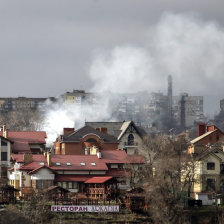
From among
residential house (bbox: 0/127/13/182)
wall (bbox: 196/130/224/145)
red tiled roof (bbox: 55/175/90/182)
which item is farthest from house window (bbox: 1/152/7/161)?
wall (bbox: 196/130/224/145)

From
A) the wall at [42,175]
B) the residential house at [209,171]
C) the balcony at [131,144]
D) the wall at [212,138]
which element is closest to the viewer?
the wall at [42,175]

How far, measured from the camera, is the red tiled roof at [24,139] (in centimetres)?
12173

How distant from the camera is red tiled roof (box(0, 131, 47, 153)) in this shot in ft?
399

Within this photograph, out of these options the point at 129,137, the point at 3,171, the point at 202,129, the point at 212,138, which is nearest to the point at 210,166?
the point at 3,171

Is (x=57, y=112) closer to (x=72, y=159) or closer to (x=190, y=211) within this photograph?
(x=72, y=159)

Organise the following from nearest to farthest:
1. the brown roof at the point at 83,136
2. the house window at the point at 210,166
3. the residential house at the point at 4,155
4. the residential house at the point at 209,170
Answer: the residential house at the point at 209,170 < the house window at the point at 210,166 < the residential house at the point at 4,155 < the brown roof at the point at 83,136

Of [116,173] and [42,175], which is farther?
[116,173]

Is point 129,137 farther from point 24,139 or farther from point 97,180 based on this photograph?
point 97,180

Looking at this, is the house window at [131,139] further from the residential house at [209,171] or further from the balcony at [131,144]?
the residential house at [209,171]

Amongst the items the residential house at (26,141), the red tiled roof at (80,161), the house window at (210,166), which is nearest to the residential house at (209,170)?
the house window at (210,166)

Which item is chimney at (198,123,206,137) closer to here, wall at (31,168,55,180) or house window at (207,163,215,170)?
Answer: house window at (207,163,215,170)

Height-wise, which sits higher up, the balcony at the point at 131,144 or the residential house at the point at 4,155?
the balcony at the point at 131,144

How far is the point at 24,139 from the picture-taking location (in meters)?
125

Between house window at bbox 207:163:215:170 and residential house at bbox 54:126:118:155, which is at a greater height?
residential house at bbox 54:126:118:155
